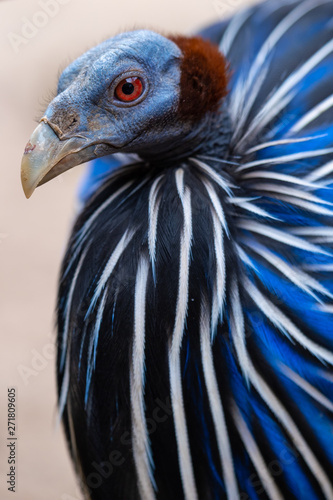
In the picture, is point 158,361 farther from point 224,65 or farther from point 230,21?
point 230,21

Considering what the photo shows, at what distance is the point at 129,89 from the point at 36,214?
131 cm

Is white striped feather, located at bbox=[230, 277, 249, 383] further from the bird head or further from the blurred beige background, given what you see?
the blurred beige background

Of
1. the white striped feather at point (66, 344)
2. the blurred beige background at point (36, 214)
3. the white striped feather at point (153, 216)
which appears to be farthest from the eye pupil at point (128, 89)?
the blurred beige background at point (36, 214)

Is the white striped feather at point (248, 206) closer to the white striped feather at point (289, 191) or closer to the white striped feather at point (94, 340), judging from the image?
the white striped feather at point (289, 191)

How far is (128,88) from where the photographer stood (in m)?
0.96

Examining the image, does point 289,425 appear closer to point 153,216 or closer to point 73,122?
point 153,216

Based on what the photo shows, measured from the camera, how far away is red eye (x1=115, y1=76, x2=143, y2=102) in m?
0.96

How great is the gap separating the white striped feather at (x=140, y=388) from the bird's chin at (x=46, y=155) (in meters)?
0.18

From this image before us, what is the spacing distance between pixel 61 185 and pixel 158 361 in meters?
1.45

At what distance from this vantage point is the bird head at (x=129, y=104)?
0.93 m

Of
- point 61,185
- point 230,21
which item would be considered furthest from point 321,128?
point 61,185

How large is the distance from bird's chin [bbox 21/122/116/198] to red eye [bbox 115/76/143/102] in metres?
0.09

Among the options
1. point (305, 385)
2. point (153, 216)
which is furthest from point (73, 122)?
point (305, 385)

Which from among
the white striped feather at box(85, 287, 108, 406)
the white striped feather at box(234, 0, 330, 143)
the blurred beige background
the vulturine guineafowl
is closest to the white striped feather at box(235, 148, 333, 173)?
the vulturine guineafowl
